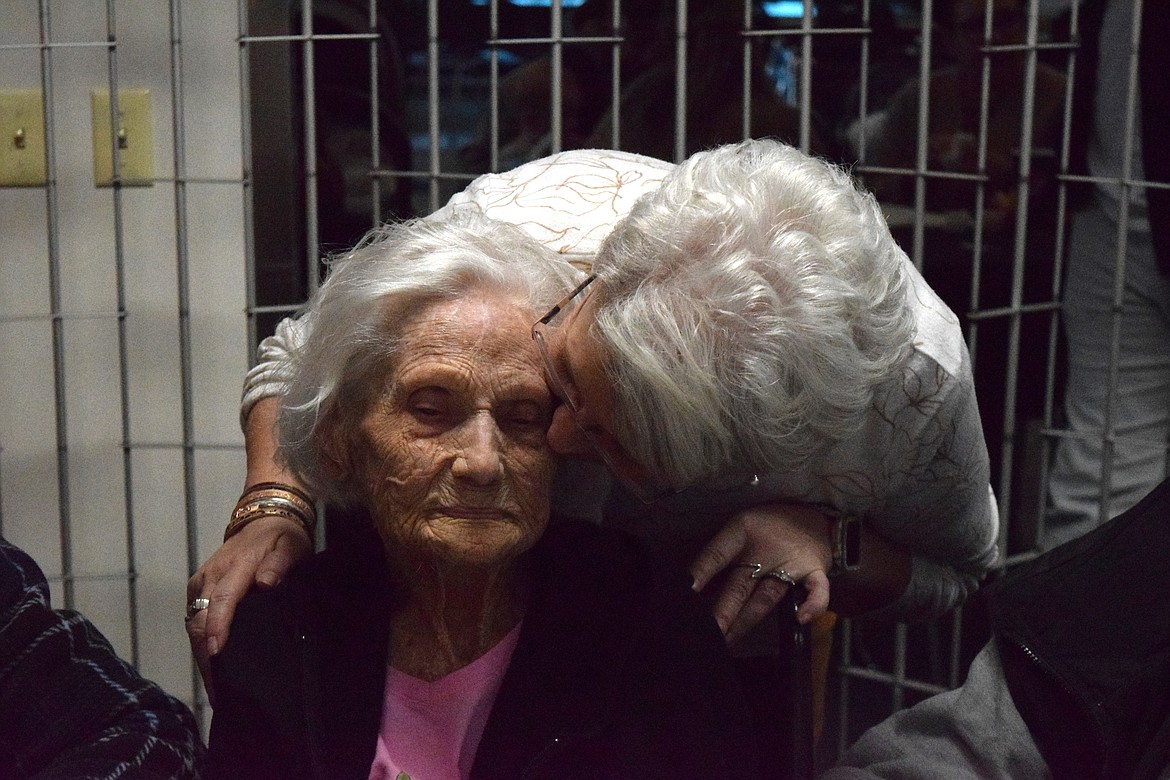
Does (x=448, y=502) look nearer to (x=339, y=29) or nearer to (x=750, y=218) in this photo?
(x=750, y=218)

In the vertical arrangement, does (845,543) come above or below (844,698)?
above

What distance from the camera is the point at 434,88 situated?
1.95 meters

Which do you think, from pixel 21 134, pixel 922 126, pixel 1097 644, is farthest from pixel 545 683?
pixel 21 134

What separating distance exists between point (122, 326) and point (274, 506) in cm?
67

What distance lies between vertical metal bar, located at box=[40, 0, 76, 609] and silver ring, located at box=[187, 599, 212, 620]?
2.59 ft

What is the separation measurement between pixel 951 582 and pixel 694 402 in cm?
59

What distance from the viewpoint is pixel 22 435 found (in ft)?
7.20

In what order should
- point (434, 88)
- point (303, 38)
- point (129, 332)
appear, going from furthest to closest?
point (129, 332) < point (434, 88) < point (303, 38)

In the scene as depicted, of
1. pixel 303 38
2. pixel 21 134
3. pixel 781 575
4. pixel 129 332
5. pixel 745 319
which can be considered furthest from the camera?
pixel 129 332

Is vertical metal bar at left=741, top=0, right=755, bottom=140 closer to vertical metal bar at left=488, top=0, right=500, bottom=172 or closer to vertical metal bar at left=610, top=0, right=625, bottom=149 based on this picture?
vertical metal bar at left=610, top=0, right=625, bottom=149

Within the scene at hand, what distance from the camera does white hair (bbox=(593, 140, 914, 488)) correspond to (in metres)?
1.14

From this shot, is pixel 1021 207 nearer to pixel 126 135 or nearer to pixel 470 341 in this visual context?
pixel 470 341

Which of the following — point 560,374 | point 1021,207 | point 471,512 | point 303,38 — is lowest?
point 471,512

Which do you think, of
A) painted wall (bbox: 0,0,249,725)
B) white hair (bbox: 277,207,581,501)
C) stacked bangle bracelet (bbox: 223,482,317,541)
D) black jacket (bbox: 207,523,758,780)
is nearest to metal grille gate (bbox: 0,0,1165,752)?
painted wall (bbox: 0,0,249,725)
